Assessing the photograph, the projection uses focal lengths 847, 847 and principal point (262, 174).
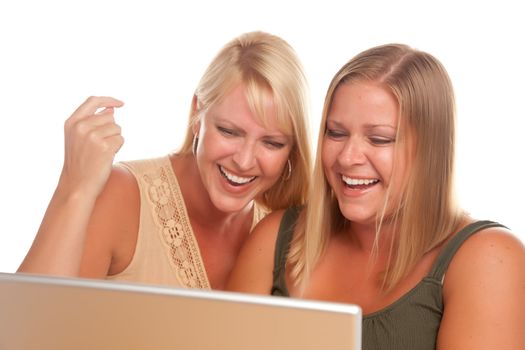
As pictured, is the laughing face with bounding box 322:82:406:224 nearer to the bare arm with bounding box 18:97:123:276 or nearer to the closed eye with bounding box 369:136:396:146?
the closed eye with bounding box 369:136:396:146

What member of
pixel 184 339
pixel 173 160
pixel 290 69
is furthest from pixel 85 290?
pixel 173 160

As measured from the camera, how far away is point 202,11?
143 inches

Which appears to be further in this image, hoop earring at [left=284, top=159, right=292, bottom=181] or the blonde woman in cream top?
hoop earring at [left=284, top=159, right=292, bottom=181]

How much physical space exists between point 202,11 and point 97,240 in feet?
5.50

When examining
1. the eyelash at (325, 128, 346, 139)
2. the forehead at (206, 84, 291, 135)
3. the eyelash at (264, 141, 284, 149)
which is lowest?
the eyelash at (264, 141, 284, 149)

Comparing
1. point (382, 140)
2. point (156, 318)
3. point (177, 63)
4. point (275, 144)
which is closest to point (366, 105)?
point (382, 140)

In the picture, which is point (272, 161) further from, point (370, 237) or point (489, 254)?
point (489, 254)

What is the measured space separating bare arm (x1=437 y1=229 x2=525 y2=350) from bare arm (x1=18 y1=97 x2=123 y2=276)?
0.86 meters

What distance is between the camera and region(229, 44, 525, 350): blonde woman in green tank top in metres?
1.67

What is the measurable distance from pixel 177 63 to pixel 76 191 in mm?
1736

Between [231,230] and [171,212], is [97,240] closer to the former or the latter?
[171,212]

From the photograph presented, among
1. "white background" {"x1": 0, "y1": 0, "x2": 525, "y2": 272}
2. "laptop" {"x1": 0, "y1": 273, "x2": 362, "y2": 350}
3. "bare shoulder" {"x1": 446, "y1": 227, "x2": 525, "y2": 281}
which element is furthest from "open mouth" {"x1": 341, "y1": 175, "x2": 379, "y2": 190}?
"white background" {"x1": 0, "y1": 0, "x2": 525, "y2": 272}

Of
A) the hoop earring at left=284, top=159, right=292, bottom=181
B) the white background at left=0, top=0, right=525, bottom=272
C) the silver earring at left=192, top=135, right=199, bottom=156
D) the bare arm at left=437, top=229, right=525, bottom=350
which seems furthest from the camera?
the white background at left=0, top=0, right=525, bottom=272

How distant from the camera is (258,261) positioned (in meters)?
2.06
